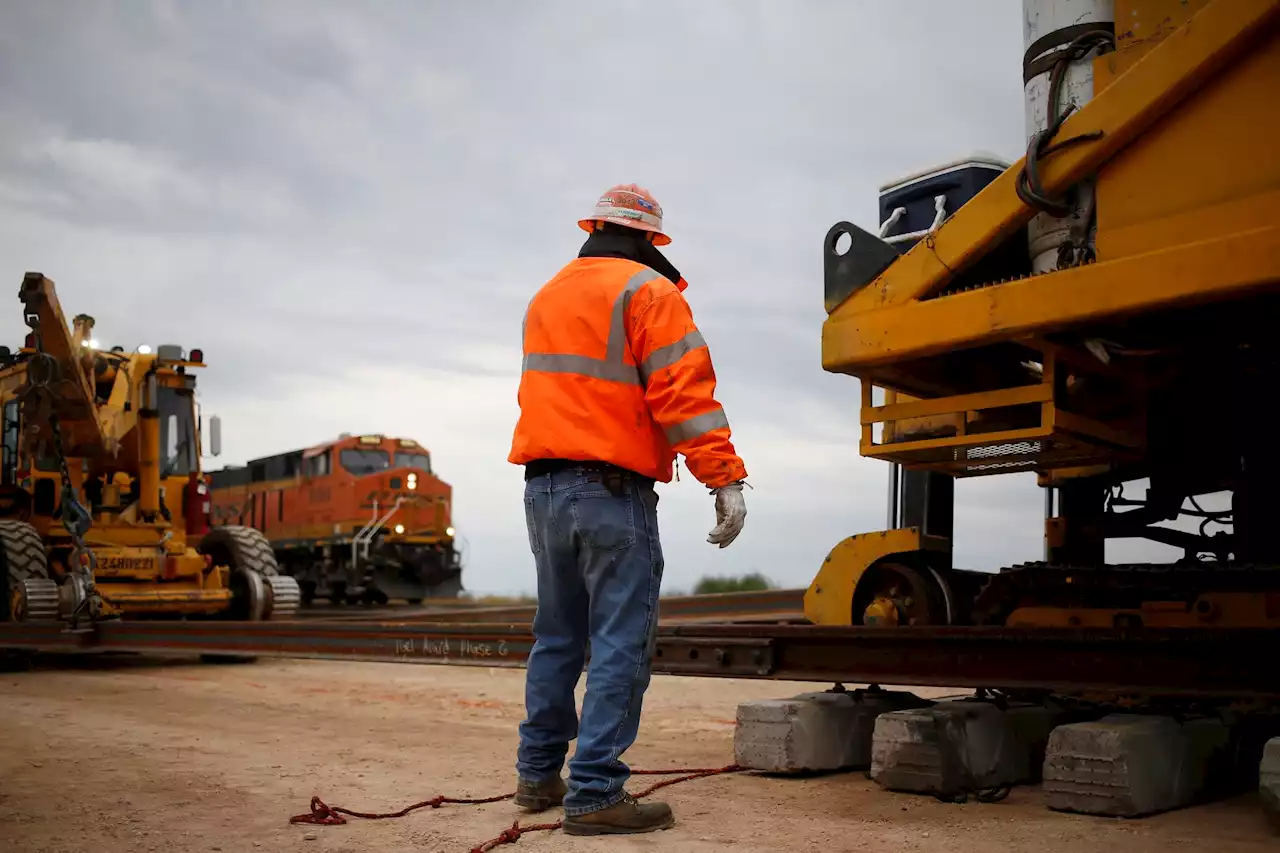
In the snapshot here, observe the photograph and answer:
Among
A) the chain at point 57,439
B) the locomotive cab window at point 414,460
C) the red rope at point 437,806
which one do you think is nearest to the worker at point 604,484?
the red rope at point 437,806

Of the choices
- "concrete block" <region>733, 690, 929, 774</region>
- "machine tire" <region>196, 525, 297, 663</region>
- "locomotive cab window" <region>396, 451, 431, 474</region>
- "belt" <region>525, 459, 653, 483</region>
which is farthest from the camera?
"locomotive cab window" <region>396, 451, 431, 474</region>

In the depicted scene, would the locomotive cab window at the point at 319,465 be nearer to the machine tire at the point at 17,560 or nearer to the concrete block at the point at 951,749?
the machine tire at the point at 17,560

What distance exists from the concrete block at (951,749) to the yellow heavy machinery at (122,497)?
8399mm

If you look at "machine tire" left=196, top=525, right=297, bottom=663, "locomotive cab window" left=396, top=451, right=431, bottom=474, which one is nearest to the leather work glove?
"machine tire" left=196, top=525, right=297, bottom=663

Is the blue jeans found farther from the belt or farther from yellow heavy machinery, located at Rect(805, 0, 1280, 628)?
yellow heavy machinery, located at Rect(805, 0, 1280, 628)

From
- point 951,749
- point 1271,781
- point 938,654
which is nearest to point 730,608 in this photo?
point 938,654

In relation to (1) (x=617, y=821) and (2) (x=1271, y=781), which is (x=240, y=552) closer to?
(1) (x=617, y=821)

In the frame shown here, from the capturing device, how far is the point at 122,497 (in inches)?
482

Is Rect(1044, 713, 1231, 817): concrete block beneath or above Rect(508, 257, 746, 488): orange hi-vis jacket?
beneath

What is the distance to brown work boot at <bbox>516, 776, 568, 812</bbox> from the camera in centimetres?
380

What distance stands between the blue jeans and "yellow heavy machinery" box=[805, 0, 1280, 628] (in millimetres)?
1218

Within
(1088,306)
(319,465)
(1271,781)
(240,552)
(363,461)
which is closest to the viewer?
(1271,781)

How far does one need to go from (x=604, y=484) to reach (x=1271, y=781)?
79.5 inches

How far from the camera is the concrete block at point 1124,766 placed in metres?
3.61
